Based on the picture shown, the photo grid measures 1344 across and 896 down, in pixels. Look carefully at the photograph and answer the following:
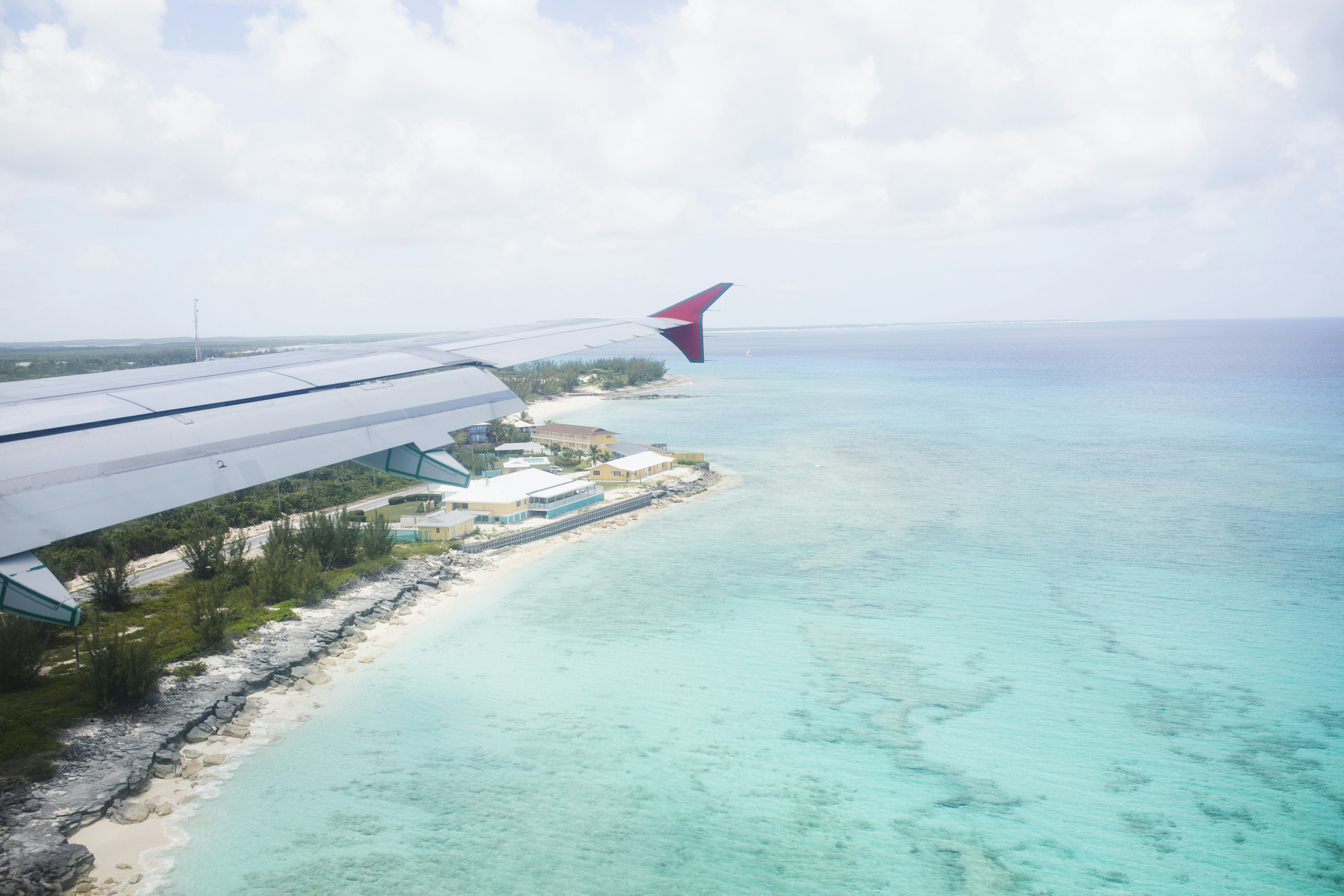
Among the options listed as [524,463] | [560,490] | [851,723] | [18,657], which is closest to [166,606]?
[18,657]

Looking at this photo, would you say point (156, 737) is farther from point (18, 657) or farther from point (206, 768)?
point (18, 657)

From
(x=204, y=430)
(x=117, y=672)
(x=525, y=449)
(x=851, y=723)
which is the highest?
(x=204, y=430)

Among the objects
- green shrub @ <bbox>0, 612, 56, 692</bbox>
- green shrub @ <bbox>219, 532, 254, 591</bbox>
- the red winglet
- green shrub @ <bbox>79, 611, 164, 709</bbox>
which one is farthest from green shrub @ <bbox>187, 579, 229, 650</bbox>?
the red winglet

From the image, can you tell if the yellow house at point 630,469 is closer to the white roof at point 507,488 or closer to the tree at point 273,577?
the white roof at point 507,488

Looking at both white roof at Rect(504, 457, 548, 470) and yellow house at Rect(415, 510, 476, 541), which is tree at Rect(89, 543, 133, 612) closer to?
yellow house at Rect(415, 510, 476, 541)

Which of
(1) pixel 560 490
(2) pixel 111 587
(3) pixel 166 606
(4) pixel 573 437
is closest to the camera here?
(2) pixel 111 587

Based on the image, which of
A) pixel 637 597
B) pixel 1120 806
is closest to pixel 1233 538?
pixel 1120 806
